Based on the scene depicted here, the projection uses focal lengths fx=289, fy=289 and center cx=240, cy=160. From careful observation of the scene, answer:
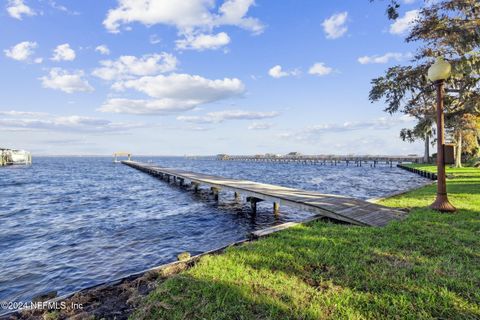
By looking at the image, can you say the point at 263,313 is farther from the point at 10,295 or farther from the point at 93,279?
the point at 10,295

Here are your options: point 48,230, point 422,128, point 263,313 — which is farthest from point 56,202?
point 422,128

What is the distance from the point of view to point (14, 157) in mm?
75375

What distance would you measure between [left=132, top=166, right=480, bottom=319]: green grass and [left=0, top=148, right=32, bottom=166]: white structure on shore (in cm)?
8389

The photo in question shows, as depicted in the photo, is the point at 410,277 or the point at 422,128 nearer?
the point at 410,277

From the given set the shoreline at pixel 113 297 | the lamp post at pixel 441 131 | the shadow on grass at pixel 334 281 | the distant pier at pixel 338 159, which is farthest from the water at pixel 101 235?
the distant pier at pixel 338 159

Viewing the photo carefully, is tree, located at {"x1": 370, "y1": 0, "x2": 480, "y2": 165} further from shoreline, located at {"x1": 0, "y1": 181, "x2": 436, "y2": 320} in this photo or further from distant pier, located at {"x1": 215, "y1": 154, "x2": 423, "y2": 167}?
distant pier, located at {"x1": 215, "y1": 154, "x2": 423, "y2": 167}

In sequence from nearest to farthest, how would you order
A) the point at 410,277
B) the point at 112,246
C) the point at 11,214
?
the point at 410,277 → the point at 112,246 → the point at 11,214

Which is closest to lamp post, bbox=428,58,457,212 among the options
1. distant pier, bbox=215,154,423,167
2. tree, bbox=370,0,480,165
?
tree, bbox=370,0,480,165

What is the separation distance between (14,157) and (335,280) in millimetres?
93207

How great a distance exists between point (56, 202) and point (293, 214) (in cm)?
1539

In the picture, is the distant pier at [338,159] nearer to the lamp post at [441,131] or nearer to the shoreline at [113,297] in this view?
the lamp post at [441,131]

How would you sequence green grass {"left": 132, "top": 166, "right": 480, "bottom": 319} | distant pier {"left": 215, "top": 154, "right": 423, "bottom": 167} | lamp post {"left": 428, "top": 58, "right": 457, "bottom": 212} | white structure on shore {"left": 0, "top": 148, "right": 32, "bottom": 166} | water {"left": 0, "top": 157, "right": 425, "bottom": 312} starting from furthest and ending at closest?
1. distant pier {"left": 215, "top": 154, "right": 423, "bottom": 167}
2. white structure on shore {"left": 0, "top": 148, "right": 32, "bottom": 166}
3. lamp post {"left": 428, "top": 58, "right": 457, "bottom": 212}
4. water {"left": 0, "top": 157, "right": 425, "bottom": 312}
5. green grass {"left": 132, "top": 166, "right": 480, "bottom": 319}

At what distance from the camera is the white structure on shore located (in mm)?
69562

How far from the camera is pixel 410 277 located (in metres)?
4.27
